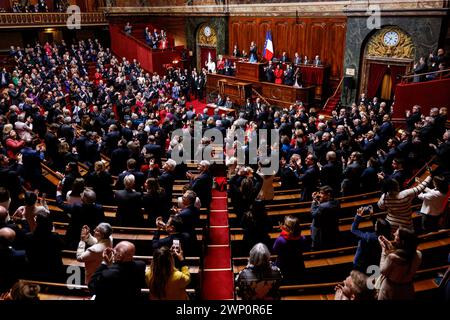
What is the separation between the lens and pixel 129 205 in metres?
4.77

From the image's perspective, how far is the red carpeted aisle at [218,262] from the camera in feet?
16.0

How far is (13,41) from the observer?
2150cm

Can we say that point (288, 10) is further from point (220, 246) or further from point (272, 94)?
point (220, 246)

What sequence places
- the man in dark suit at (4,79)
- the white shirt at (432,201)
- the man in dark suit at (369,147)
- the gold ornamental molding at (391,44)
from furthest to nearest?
the man in dark suit at (4,79), the gold ornamental molding at (391,44), the man in dark suit at (369,147), the white shirt at (432,201)

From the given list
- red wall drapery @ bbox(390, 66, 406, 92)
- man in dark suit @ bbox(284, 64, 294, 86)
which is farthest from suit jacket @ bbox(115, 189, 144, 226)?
man in dark suit @ bbox(284, 64, 294, 86)

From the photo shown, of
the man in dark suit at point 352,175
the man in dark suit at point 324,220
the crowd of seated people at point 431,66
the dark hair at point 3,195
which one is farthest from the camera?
the crowd of seated people at point 431,66

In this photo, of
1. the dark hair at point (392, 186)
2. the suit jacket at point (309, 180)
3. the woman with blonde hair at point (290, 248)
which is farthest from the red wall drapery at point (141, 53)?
the woman with blonde hair at point (290, 248)

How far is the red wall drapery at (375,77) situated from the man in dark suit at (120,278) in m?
13.0

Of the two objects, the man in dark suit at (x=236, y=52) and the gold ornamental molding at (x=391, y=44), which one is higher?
the man in dark suit at (x=236, y=52)

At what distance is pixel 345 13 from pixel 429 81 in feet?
16.2

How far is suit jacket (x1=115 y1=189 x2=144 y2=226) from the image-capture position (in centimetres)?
468

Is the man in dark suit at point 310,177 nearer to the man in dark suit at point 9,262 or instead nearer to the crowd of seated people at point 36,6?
the man in dark suit at point 9,262

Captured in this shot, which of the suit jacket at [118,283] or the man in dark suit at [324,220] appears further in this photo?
the man in dark suit at [324,220]

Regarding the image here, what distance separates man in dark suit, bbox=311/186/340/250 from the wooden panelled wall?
11.7 metres
